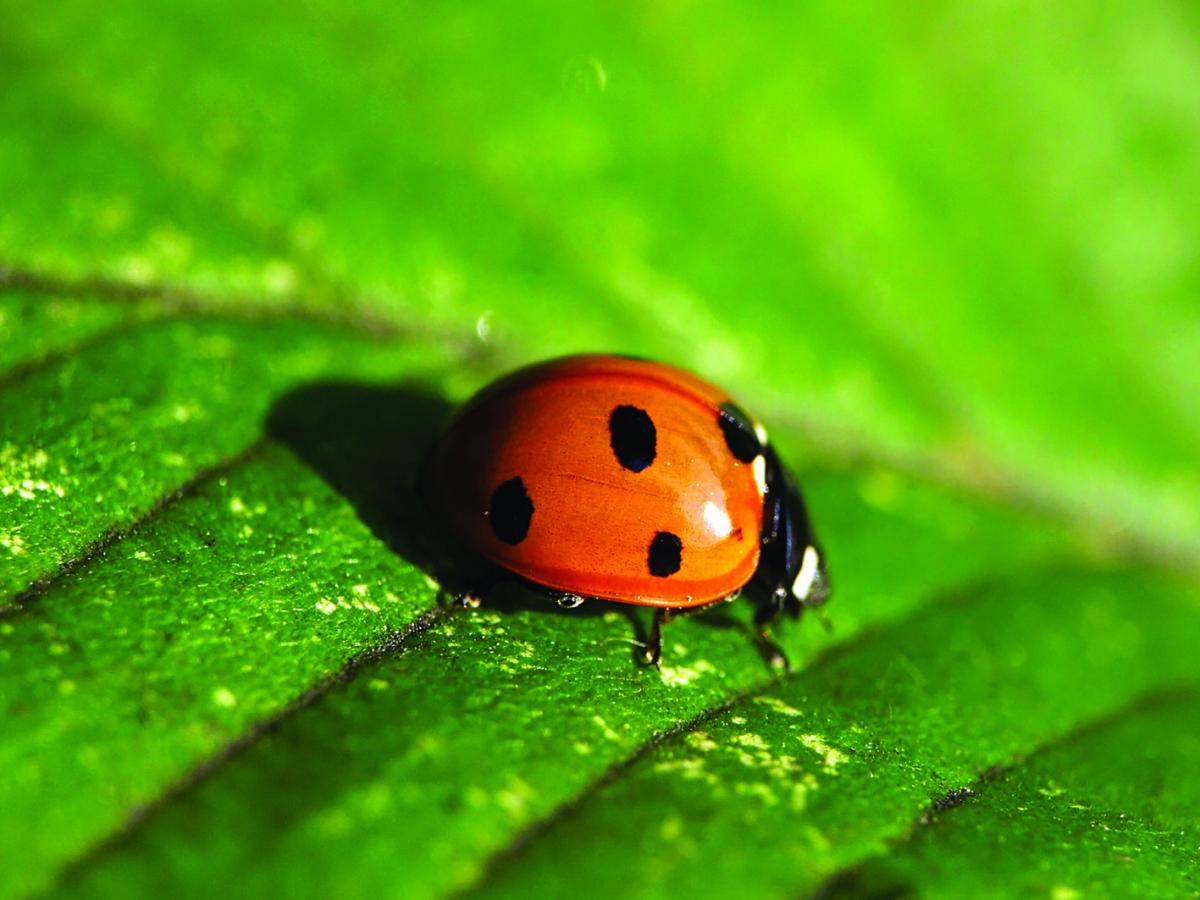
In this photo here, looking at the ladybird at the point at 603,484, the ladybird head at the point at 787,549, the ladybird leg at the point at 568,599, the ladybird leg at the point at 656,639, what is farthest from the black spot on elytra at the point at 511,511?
the ladybird head at the point at 787,549

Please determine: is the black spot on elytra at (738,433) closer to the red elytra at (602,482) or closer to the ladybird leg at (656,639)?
the red elytra at (602,482)

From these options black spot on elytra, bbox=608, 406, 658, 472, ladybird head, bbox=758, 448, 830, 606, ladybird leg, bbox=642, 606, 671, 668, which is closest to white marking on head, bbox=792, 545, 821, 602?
ladybird head, bbox=758, 448, 830, 606

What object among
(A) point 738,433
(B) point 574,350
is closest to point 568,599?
(A) point 738,433

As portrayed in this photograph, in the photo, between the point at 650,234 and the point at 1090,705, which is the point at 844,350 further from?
→ the point at 1090,705

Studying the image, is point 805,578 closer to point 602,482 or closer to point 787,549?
point 787,549

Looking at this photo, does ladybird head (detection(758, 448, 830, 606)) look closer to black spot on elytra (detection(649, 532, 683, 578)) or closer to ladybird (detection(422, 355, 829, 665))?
ladybird (detection(422, 355, 829, 665))
